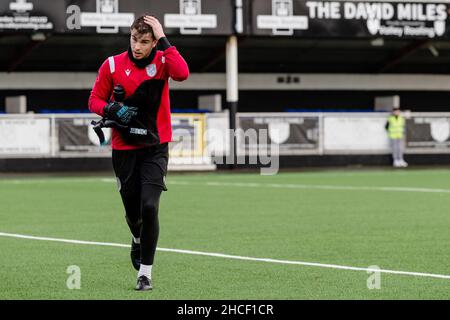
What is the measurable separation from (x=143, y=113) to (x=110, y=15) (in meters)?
24.7

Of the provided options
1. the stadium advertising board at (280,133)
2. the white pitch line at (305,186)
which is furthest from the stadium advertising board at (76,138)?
the white pitch line at (305,186)

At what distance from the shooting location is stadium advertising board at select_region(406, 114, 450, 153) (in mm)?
35000

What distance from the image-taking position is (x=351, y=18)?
35.6 m

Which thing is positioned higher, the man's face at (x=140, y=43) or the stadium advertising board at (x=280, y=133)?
the man's face at (x=140, y=43)

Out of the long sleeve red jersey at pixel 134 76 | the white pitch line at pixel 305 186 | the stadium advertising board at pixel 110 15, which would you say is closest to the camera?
the long sleeve red jersey at pixel 134 76

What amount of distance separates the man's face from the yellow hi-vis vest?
26.4 meters

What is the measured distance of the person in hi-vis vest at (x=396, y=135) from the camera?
113 ft

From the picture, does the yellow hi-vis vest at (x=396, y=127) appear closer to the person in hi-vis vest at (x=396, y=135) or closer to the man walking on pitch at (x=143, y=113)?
the person in hi-vis vest at (x=396, y=135)

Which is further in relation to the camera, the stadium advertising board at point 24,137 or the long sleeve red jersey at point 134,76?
the stadium advertising board at point 24,137

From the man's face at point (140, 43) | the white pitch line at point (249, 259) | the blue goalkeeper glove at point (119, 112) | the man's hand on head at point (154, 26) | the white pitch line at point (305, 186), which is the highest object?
the man's hand on head at point (154, 26)

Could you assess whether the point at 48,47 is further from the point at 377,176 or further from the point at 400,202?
the point at 400,202

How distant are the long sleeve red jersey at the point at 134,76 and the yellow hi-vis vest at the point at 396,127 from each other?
26181 millimetres

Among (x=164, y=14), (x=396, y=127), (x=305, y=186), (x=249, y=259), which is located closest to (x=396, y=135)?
(x=396, y=127)
